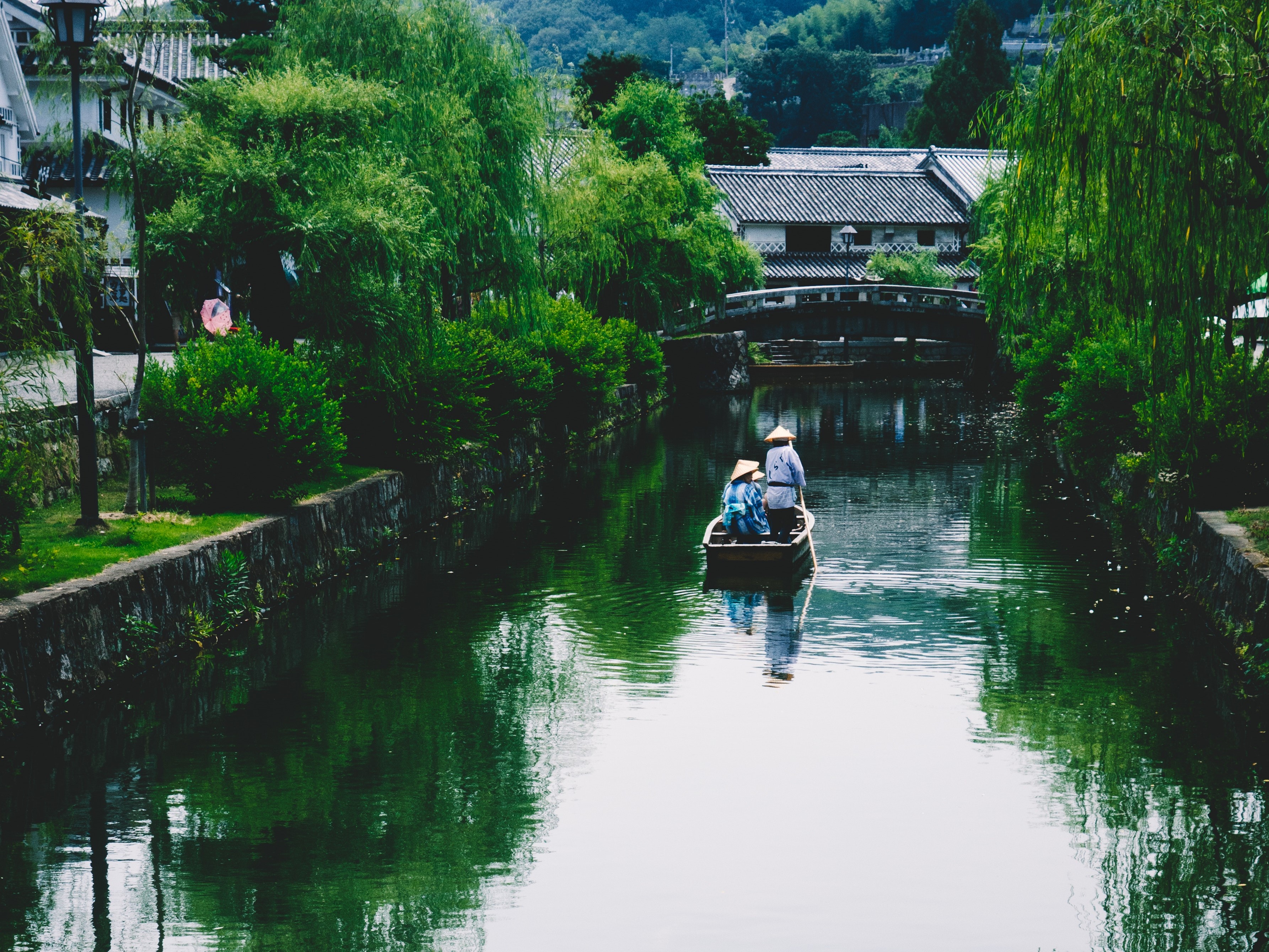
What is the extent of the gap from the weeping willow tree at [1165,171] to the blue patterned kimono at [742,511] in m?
4.33

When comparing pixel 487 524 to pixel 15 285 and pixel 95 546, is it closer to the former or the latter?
pixel 95 546

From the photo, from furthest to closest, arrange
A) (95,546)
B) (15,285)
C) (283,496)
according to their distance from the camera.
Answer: (283,496) → (95,546) → (15,285)

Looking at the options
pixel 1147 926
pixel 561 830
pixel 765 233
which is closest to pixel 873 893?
pixel 1147 926

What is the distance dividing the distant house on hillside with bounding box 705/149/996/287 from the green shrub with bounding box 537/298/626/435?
27479 millimetres

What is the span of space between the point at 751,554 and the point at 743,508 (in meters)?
0.71

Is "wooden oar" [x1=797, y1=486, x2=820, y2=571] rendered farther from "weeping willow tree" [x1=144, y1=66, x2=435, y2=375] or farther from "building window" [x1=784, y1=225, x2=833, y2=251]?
"building window" [x1=784, y1=225, x2=833, y2=251]

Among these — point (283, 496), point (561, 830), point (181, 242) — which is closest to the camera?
point (561, 830)

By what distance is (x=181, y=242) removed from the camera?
60.8 ft

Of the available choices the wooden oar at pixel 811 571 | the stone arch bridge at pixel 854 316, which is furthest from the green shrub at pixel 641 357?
the wooden oar at pixel 811 571

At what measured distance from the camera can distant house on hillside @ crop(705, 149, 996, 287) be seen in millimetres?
60969

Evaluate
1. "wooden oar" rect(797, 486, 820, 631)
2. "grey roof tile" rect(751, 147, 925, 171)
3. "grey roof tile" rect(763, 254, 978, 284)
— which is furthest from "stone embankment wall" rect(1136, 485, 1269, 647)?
"grey roof tile" rect(751, 147, 925, 171)

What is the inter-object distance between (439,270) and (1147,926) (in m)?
17.4

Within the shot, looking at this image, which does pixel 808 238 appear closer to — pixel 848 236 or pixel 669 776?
pixel 848 236

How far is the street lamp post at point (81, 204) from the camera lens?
13.6 m
